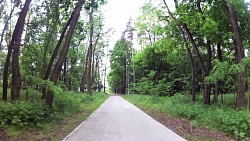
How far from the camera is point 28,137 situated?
8.49m

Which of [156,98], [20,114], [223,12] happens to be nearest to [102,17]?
[156,98]

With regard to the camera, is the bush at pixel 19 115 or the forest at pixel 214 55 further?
the forest at pixel 214 55

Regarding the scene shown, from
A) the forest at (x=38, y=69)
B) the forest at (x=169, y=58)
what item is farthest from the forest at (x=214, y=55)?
the forest at (x=38, y=69)

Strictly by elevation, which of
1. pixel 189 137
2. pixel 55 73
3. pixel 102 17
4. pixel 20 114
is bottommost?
pixel 189 137

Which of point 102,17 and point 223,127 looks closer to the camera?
point 223,127

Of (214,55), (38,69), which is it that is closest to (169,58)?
(214,55)

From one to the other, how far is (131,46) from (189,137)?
186 feet

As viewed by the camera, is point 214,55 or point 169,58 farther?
point 169,58

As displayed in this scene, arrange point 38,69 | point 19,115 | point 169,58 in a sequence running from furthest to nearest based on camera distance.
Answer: point 169,58
point 38,69
point 19,115

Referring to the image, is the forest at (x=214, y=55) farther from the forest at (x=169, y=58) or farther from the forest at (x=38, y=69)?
the forest at (x=38, y=69)

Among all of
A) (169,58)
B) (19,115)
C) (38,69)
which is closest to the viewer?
(19,115)

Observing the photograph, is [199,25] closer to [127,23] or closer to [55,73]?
[55,73]

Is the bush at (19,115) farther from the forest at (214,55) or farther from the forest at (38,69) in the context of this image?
the forest at (214,55)

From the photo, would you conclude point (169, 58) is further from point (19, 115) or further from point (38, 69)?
point (19, 115)
